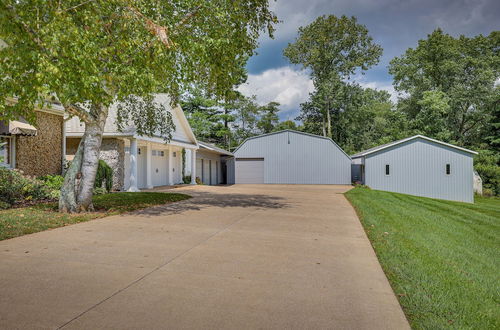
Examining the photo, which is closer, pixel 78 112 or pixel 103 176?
pixel 78 112

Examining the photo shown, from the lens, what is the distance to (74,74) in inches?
226

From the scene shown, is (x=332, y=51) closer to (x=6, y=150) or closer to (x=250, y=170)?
(x=250, y=170)

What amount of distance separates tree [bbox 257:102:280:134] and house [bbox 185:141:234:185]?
47.7 feet

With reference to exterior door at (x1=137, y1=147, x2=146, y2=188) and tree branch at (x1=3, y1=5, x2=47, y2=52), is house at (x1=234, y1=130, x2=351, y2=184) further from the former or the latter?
tree branch at (x1=3, y1=5, x2=47, y2=52)

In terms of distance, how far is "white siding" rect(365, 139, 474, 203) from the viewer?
874 inches

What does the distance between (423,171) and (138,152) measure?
18.4m

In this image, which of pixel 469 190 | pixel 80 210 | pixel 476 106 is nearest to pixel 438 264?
pixel 80 210

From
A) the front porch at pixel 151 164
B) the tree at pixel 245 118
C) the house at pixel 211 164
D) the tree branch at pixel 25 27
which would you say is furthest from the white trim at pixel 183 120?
the tree at pixel 245 118

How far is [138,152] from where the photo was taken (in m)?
17.8

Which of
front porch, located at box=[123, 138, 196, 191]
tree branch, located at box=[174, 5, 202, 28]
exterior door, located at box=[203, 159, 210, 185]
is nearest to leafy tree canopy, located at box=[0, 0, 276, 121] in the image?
tree branch, located at box=[174, 5, 202, 28]

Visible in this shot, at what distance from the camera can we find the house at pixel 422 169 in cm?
2219

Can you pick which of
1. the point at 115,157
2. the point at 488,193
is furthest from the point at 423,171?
the point at 115,157

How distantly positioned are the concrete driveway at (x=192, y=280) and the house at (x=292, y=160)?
21.4 m

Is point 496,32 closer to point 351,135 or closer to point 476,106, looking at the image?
point 476,106
